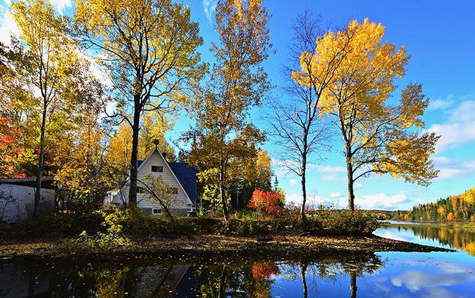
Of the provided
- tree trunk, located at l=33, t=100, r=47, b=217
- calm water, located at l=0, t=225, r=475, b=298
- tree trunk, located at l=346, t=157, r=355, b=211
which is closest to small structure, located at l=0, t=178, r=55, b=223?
tree trunk, located at l=33, t=100, r=47, b=217

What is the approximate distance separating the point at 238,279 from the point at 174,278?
1724mm

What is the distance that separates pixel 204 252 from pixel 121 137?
3392cm

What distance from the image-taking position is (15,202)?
2484 centimetres

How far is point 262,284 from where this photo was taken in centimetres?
1088

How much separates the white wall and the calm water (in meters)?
11.2

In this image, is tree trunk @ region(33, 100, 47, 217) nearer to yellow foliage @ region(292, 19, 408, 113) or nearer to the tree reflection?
yellow foliage @ region(292, 19, 408, 113)

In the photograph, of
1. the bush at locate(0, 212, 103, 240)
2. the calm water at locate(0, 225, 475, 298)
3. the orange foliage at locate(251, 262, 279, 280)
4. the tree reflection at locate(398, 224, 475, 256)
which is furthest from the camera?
the tree reflection at locate(398, 224, 475, 256)

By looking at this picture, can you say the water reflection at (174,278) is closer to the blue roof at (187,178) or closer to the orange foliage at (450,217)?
the blue roof at (187,178)

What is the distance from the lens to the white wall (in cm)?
2388

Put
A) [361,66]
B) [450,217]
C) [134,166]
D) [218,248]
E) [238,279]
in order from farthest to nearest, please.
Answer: [450,217] < [361,66] < [134,166] < [218,248] < [238,279]

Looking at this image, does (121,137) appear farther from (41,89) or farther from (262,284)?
(262,284)

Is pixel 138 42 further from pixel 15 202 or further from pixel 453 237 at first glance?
pixel 453 237

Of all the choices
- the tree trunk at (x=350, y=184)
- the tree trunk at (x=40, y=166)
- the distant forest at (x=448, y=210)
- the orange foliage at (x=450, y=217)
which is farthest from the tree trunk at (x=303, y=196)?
the orange foliage at (x=450, y=217)

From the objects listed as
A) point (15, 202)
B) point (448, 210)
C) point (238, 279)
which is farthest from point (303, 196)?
point (448, 210)
